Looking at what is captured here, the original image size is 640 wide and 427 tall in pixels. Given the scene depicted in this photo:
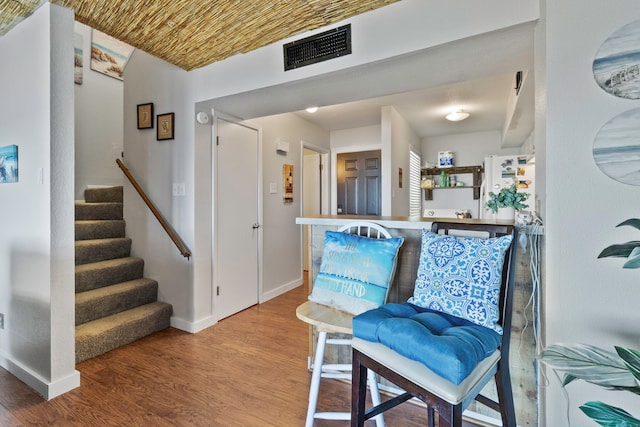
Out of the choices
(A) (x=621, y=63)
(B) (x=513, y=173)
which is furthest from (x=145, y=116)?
(B) (x=513, y=173)

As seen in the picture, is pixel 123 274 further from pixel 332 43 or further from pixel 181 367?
pixel 332 43

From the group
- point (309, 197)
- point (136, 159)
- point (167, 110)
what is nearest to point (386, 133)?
point (309, 197)

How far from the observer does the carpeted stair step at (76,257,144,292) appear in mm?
2592

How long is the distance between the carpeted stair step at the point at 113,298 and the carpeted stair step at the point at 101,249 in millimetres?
360

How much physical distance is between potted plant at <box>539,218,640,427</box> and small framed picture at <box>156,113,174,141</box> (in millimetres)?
3015

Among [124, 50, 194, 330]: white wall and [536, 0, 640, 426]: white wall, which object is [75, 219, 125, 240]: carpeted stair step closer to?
[124, 50, 194, 330]: white wall

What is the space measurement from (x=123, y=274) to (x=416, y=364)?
114 inches

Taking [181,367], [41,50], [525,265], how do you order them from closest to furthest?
[525,265], [41,50], [181,367]

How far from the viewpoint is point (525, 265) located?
4.82 ft

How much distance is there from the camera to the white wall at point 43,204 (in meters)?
1.77

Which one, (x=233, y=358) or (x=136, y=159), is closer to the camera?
(x=233, y=358)

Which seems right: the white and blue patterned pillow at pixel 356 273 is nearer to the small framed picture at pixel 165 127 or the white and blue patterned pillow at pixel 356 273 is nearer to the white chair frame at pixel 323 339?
the white chair frame at pixel 323 339

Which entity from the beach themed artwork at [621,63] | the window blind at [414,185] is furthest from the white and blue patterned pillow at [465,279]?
the window blind at [414,185]

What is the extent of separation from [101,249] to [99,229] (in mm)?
287
